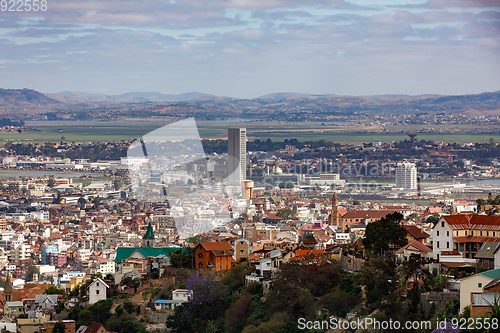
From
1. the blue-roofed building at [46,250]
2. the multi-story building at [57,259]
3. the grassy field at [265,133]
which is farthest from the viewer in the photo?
the grassy field at [265,133]

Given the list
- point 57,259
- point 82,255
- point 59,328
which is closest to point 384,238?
point 59,328

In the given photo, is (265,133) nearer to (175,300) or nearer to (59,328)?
(59,328)

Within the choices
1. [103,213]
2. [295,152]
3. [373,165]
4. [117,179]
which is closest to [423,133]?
[295,152]

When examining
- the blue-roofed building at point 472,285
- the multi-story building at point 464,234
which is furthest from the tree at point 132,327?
the blue-roofed building at point 472,285

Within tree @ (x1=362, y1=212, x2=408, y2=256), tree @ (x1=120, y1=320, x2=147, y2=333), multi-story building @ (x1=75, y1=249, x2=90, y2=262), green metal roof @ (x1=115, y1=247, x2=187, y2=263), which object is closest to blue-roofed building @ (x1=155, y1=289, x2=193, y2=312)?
tree @ (x1=120, y1=320, x2=147, y2=333)

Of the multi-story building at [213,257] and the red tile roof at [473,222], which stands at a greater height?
the red tile roof at [473,222]

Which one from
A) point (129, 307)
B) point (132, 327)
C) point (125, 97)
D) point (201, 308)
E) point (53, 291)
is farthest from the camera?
point (125, 97)

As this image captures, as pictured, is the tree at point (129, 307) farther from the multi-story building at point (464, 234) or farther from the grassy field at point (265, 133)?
the grassy field at point (265, 133)
